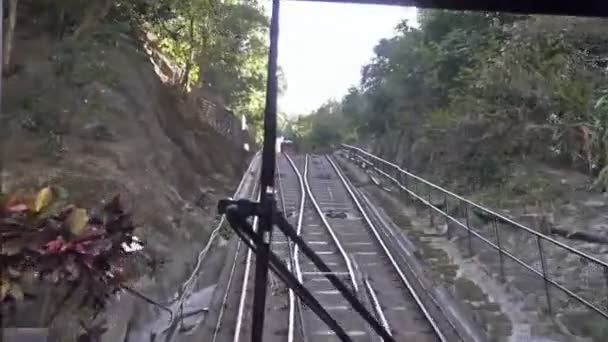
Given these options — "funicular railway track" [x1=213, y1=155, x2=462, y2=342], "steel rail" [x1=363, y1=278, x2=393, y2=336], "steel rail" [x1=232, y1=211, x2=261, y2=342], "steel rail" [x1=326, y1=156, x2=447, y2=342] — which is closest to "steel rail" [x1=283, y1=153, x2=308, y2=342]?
"funicular railway track" [x1=213, y1=155, x2=462, y2=342]

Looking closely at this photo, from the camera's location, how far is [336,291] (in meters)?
5.54

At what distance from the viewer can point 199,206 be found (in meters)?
10.3

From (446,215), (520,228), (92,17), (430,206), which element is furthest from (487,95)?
(92,17)

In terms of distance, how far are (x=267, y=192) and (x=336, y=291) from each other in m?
4.20

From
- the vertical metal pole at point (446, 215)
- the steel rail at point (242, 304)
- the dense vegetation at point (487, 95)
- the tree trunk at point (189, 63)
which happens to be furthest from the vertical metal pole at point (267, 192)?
the tree trunk at point (189, 63)

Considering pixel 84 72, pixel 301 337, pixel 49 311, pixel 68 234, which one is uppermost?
pixel 84 72

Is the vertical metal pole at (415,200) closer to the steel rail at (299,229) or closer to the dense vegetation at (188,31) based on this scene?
the steel rail at (299,229)

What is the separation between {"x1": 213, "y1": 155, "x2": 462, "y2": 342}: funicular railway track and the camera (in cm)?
513

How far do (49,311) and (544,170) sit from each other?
7773 mm

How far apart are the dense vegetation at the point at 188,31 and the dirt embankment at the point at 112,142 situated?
251 mm

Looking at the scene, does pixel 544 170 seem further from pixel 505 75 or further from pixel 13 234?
pixel 13 234

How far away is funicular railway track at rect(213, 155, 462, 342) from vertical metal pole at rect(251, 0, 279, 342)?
1.25 meters

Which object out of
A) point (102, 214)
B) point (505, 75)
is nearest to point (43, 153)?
point (102, 214)

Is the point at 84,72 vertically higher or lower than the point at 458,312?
higher
